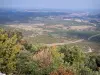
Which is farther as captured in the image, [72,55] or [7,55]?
[72,55]

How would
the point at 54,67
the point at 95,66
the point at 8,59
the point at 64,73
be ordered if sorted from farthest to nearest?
the point at 95,66
the point at 8,59
the point at 54,67
the point at 64,73

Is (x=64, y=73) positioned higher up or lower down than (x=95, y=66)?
higher up

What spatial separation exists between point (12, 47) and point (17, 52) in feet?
7.59

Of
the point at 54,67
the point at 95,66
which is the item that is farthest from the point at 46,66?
the point at 95,66

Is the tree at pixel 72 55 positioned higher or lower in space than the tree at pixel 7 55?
lower

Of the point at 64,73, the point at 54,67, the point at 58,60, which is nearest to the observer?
the point at 64,73

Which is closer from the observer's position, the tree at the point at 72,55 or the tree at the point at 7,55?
the tree at the point at 7,55

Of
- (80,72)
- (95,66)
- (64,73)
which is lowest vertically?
(95,66)

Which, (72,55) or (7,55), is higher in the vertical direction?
(7,55)

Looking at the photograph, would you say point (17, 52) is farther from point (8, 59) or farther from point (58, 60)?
point (58, 60)

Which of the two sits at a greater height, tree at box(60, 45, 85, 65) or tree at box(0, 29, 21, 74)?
tree at box(0, 29, 21, 74)

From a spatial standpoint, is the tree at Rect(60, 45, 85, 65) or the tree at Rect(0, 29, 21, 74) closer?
the tree at Rect(0, 29, 21, 74)

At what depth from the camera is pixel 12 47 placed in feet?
109

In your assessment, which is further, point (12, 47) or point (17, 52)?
point (17, 52)
